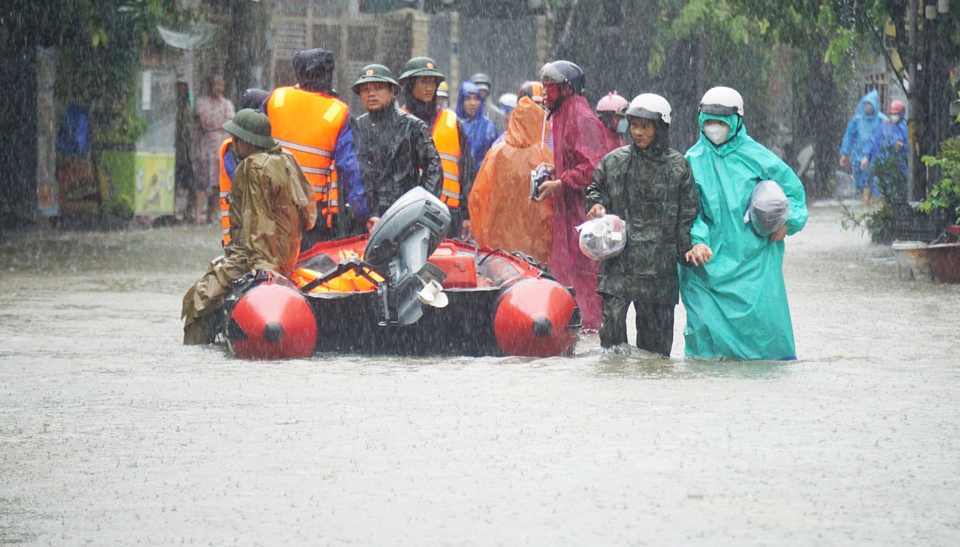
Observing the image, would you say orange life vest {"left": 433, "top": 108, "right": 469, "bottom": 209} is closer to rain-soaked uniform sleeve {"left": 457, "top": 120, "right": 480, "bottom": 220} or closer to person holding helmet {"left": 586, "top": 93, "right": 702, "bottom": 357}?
rain-soaked uniform sleeve {"left": 457, "top": 120, "right": 480, "bottom": 220}

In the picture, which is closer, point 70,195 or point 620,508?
point 620,508

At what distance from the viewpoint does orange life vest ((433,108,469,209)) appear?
11977 millimetres

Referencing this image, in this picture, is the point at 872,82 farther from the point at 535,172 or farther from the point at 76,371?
the point at 76,371

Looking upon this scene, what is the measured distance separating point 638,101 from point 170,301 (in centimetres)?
560

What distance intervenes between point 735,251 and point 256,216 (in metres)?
3.10

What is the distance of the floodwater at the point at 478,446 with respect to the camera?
208 inches

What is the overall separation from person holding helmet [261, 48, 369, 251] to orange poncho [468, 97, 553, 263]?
176cm

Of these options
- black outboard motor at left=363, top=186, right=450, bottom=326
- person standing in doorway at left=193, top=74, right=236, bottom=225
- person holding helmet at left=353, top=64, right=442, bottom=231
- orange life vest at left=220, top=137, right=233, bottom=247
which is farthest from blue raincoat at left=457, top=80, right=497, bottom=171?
person standing in doorway at left=193, top=74, right=236, bottom=225

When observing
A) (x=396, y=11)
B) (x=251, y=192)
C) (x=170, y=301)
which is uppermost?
(x=396, y=11)

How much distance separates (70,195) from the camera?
22.5 metres

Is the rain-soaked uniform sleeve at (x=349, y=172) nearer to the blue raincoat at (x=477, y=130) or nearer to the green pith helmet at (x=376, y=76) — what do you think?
the green pith helmet at (x=376, y=76)

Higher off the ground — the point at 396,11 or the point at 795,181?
the point at 396,11

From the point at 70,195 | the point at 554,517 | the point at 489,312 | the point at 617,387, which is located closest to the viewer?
the point at 554,517

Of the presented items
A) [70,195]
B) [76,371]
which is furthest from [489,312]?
[70,195]
